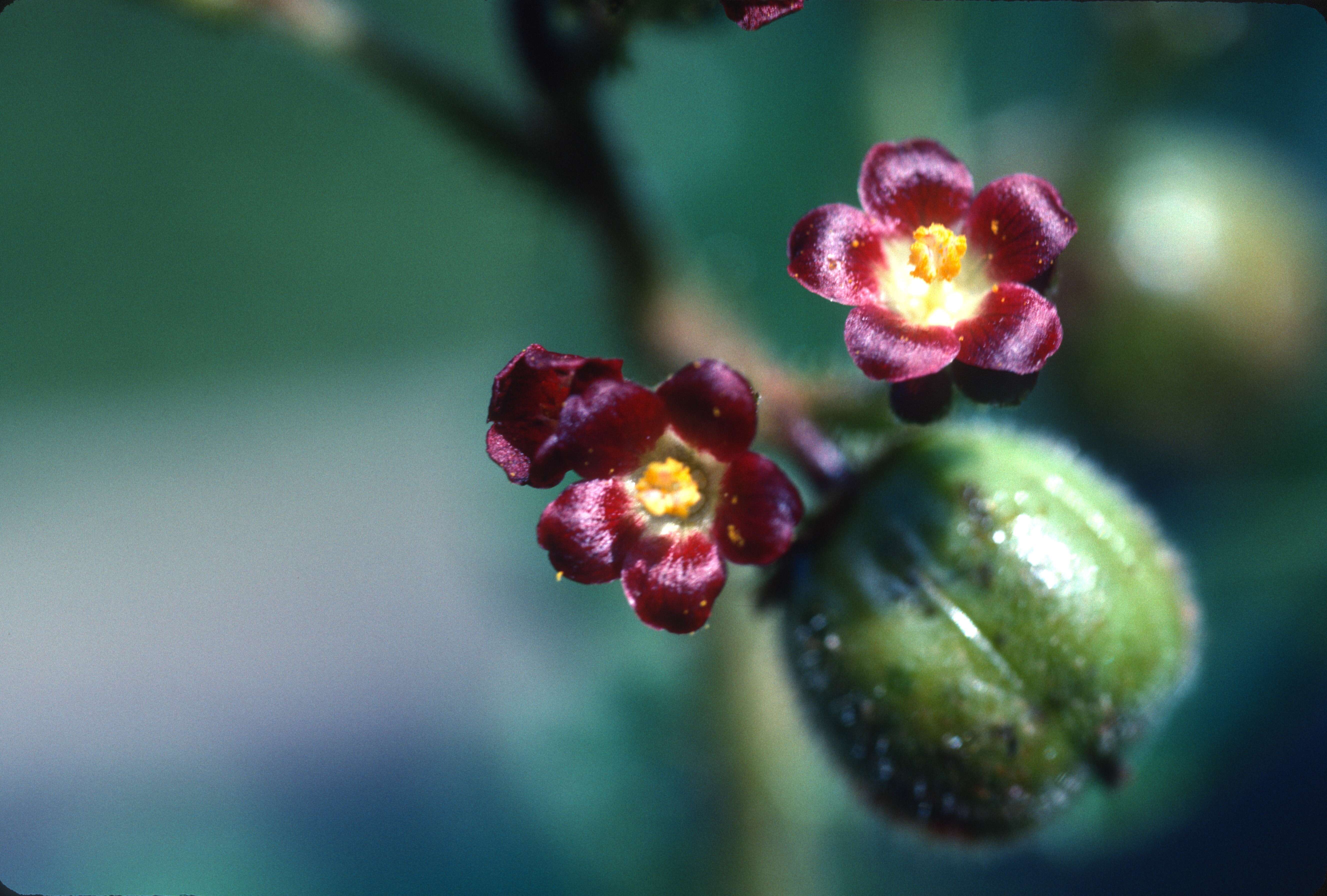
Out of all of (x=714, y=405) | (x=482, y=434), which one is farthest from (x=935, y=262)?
(x=482, y=434)

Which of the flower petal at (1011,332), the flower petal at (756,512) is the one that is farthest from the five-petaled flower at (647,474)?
the flower petal at (1011,332)

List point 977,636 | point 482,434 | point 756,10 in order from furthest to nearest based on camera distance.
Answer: point 482,434 < point 977,636 < point 756,10

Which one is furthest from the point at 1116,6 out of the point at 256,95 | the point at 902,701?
the point at 256,95

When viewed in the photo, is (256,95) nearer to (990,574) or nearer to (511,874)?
(511,874)

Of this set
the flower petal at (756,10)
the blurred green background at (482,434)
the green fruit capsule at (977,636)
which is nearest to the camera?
the flower petal at (756,10)

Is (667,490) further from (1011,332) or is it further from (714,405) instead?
(1011,332)

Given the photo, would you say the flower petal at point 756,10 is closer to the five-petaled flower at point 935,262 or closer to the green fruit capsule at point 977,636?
the five-petaled flower at point 935,262
